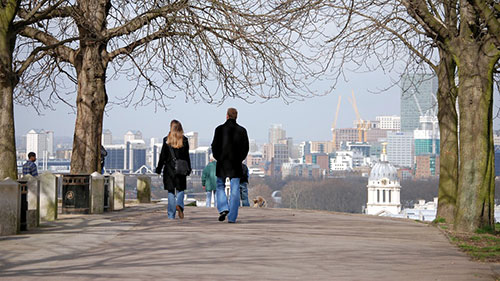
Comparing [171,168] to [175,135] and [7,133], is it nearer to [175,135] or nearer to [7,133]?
[175,135]

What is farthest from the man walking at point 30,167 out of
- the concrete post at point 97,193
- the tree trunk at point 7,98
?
the tree trunk at point 7,98

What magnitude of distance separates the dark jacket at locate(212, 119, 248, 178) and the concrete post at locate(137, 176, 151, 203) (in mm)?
7673

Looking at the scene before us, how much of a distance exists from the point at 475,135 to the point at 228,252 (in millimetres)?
6515

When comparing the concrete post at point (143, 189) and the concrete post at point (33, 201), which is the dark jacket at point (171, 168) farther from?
the concrete post at point (143, 189)

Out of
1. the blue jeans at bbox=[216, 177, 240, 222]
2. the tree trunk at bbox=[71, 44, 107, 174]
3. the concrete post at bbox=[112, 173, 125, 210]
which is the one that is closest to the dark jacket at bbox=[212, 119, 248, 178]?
the blue jeans at bbox=[216, 177, 240, 222]

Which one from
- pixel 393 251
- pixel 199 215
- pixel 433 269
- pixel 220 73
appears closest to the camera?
pixel 433 269

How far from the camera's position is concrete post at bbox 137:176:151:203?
23.0m

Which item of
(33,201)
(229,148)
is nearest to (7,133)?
(33,201)

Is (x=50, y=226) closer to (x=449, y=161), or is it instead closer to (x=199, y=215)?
(x=199, y=215)

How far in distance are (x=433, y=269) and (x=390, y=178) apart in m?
156

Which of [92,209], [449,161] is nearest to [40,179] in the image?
[92,209]

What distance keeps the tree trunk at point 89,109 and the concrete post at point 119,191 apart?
5.63 ft

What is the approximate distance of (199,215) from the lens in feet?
58.5

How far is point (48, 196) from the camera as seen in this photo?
15617mm
